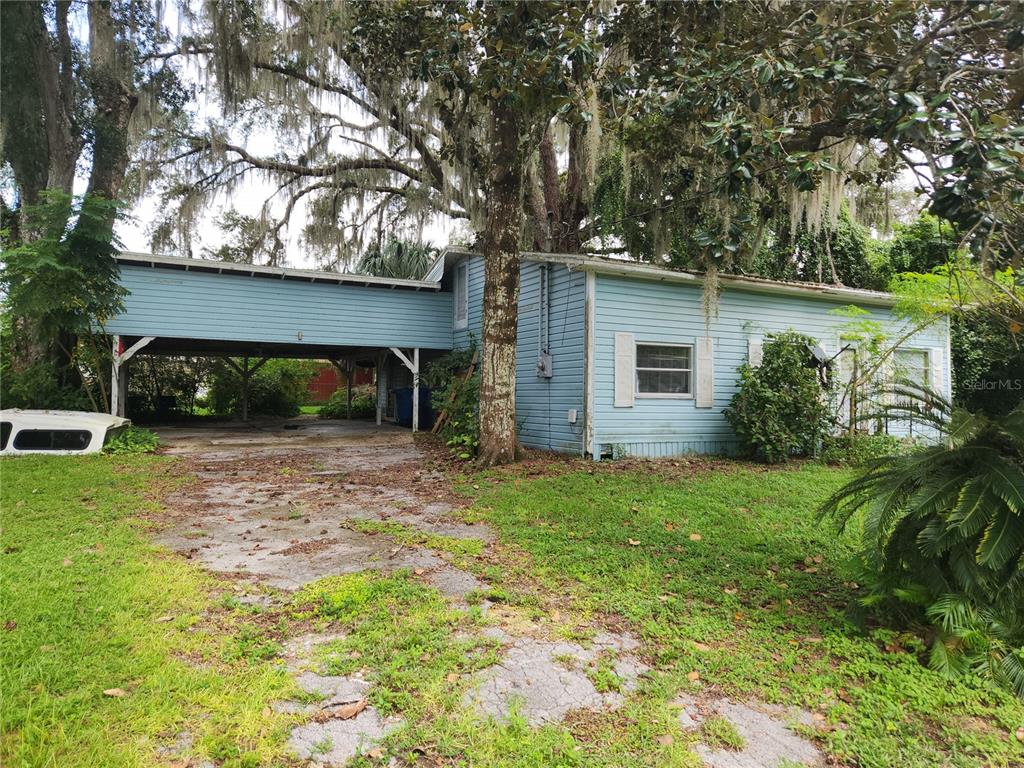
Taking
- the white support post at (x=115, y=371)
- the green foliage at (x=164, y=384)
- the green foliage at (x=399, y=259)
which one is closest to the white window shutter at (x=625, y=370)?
the green foliage at (x=399, y=259)

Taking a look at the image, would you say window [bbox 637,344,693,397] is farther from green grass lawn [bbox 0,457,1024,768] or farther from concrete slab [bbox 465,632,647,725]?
concrete slab [bbox 465,632,647,725]

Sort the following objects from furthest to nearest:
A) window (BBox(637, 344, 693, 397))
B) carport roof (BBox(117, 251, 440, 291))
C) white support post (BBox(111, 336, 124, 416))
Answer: carport roof (BBox(117, 251, 440, 291)), white support post (BBox(111, 336, 124, 416)), window (BBox(637, 344, 693, 397))

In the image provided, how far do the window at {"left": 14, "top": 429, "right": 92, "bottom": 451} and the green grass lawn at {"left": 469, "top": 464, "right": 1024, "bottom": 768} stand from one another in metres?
6.30

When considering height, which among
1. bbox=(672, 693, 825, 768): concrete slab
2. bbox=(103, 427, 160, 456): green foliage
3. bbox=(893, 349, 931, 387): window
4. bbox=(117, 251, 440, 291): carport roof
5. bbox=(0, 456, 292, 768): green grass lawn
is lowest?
bbox=(672, 693, 825, 768): concrete slab

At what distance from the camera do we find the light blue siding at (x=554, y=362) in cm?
877

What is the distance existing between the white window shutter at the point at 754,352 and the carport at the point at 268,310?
260 inches

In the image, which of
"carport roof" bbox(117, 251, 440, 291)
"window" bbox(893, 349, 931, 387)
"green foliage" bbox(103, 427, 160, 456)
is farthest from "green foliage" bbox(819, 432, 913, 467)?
"green foliage" bbox(103, 427, 160, 456)

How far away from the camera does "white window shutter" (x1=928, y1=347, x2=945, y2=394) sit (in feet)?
37.1

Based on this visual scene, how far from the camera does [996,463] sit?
2.73 m

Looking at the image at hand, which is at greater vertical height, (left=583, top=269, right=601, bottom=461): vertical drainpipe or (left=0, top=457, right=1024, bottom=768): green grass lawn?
(left=583, top=269, right=601, bottom=461): vertical drainpipe

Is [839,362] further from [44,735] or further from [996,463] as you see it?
[44,735]

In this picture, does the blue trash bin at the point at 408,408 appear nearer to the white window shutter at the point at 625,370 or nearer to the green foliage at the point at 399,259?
the green foliage at the point at 399,259

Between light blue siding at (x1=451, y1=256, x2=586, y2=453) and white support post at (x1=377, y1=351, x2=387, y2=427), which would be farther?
white support post at (x1=377, y1=351, x2=387, y2=427)

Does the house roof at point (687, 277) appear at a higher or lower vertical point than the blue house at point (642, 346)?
higher
